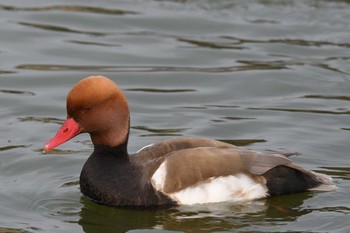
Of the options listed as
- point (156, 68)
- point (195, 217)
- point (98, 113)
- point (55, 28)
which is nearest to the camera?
point (195, 217)

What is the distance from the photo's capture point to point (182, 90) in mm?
11555

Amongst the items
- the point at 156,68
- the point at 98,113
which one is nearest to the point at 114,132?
the point at 98,113

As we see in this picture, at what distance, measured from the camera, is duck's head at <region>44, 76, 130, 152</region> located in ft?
25.7

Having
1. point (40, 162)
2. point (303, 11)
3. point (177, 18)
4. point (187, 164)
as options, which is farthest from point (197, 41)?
point (187, 164)

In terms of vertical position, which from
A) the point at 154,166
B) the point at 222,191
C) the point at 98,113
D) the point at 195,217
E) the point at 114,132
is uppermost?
the point at 98,113

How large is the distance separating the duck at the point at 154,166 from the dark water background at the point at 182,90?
0.11 metres

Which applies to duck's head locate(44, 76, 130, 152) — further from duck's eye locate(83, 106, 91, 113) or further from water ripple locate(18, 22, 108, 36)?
water ripple locate(18, 22, 108, 36)

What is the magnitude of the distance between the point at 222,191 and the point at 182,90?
12.2ft

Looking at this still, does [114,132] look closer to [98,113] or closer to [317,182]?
[98,113]

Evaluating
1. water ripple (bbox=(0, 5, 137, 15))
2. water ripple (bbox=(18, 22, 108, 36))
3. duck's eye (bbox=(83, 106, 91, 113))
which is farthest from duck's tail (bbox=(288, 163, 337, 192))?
water ripple (bbox=(0, 5, 137, 15))

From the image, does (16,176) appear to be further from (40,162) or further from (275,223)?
(275,223)

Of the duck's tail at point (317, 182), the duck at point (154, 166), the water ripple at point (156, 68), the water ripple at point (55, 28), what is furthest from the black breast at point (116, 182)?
the water ripple at point (55, 28)

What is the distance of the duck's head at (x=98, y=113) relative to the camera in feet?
25.7

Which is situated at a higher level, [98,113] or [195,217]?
[98,113]
